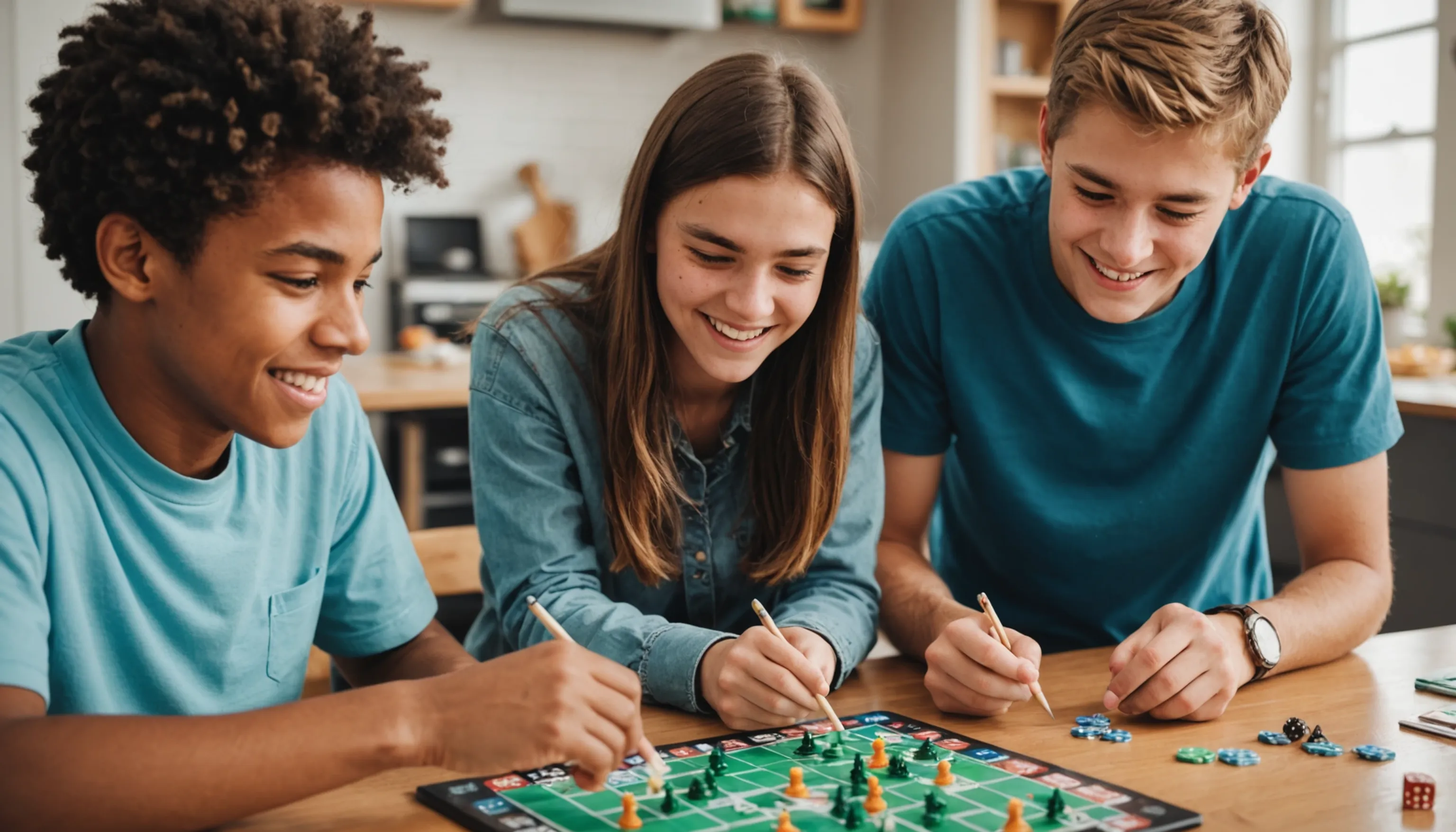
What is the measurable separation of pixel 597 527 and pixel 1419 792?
0.91 meters

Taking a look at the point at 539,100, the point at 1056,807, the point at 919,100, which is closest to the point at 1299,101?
the point at 919,100

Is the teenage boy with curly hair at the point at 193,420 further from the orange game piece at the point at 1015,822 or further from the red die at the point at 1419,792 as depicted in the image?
the red die at the point at 1419,792

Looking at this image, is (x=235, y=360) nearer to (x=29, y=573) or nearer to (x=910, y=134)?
(x=29, y=573)

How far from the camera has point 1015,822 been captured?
0.99 metres

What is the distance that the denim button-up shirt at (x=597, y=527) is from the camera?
1.46 m

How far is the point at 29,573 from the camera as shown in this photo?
102 cm

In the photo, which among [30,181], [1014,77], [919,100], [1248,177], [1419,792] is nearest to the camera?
[1419,792]

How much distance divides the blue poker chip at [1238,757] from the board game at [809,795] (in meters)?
0.15

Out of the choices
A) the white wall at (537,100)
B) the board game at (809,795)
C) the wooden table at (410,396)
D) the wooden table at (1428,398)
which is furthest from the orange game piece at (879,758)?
the white wall at (537,100)

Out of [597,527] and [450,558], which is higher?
[597,527]

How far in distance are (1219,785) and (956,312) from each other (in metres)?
0.84

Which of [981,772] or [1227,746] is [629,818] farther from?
[1227,746]

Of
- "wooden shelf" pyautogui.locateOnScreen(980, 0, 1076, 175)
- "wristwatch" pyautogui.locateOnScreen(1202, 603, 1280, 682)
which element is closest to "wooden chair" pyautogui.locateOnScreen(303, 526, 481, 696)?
"wristwatch" pyautogui.locateOnScreen(1202, 603, 1280, 682)

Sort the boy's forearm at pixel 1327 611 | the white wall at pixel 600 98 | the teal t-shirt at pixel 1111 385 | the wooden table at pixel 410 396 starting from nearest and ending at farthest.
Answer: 1. the boy's forearm at pixel 1327 611
2. the teal t-shirt at pixel 1111 385
3. the wooden table at pixel 410 396
4. the white wall at pixel 600 98
